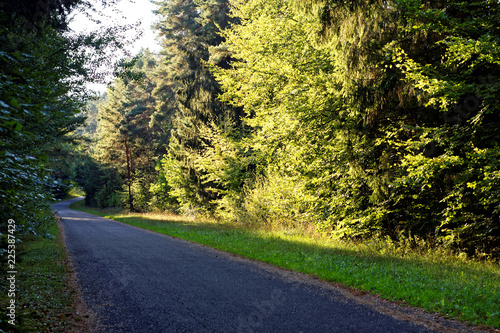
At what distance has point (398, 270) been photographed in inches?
278

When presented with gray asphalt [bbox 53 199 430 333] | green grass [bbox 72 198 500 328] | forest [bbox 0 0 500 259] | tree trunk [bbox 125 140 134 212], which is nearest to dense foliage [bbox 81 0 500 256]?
forest [bbox 0 0 500 259]

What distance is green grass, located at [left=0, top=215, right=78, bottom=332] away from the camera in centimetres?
443

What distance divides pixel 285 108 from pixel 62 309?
8.86 meters

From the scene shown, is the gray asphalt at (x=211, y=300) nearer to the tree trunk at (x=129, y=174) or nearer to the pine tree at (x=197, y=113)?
the pine tree at (x=197, y=113)

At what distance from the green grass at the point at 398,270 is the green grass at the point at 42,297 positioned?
5037 millimetres

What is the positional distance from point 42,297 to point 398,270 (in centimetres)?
750

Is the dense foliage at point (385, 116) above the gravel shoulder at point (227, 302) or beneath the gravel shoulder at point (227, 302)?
above

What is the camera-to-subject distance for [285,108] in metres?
11.3

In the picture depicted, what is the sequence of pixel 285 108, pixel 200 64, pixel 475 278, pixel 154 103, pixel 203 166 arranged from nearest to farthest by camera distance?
pixel 475 278
pixel 285 108
pixel 203 166
pixel 200 64
pixel 154 103

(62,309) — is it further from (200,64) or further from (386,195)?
(200,64)

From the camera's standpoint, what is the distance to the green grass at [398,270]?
5.13m

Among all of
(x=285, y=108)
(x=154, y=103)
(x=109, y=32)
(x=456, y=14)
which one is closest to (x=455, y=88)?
(x=456, y=14)

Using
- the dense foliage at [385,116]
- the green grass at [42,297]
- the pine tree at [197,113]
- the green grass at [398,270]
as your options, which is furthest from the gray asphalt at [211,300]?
the pine tree at [197,113]

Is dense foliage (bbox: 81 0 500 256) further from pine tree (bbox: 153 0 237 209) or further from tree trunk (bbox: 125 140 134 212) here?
tree trunk (bbox: 125 140 134 212)
